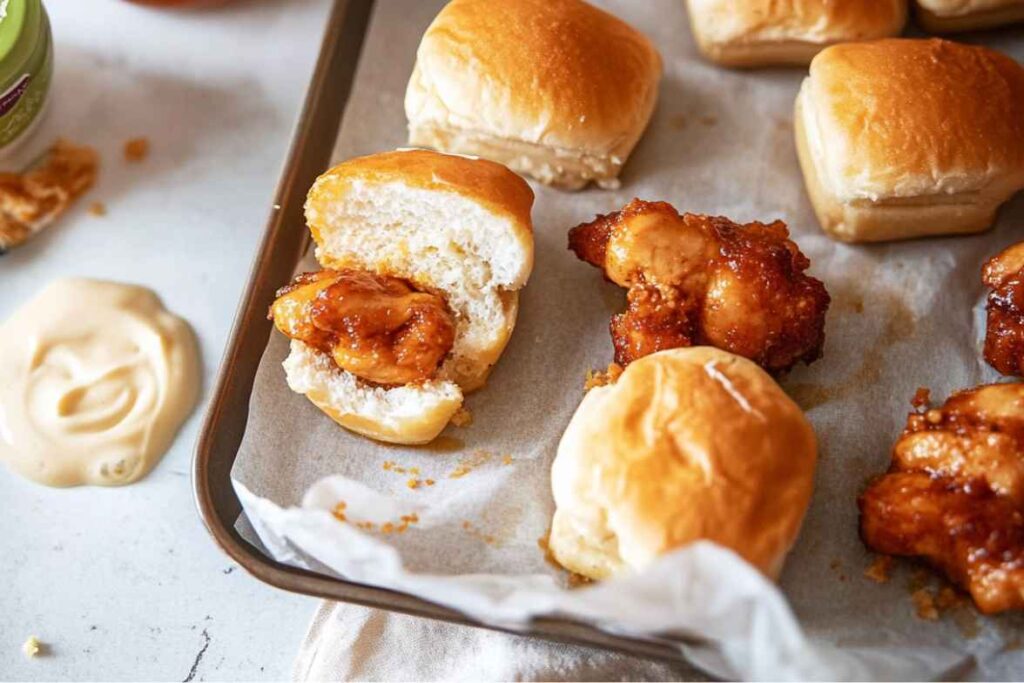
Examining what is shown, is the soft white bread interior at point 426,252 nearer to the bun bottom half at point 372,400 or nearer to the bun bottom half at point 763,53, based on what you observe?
the bun bottom half at point 372,400

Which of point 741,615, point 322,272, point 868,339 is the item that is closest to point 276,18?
point 322,272

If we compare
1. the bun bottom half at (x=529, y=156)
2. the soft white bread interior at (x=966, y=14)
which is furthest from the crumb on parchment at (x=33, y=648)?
the soft white bread interior at (x=966, y=14)

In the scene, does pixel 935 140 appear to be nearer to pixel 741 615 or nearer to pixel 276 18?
pixel 741 615

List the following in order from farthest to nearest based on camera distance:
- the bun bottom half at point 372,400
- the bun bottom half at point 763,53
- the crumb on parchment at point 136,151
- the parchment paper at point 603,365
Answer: the crumb on parchment at point 136,151, the bun bottom half at point 763,53, the bun bottom half at point 372,400, the parchment paper at point 603,365

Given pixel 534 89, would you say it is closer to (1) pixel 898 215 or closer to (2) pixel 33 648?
(1) pixel 898 215

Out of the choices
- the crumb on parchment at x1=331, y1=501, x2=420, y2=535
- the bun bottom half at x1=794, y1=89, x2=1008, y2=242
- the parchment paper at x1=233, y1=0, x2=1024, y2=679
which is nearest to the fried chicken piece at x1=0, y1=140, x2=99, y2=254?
the parchment paper at x1=233, y1=0, x2=1024, y2=679

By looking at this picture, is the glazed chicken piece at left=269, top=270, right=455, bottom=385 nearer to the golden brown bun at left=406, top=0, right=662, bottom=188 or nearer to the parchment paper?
the parchment paper
